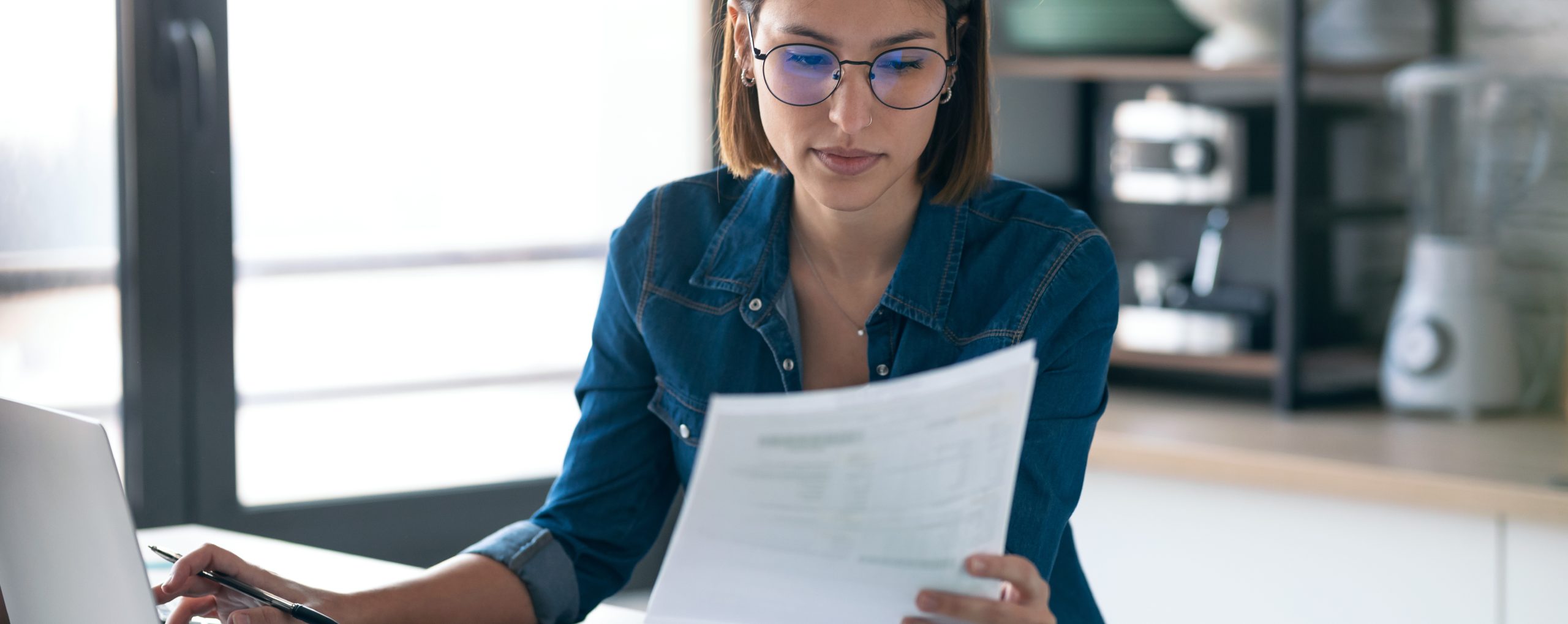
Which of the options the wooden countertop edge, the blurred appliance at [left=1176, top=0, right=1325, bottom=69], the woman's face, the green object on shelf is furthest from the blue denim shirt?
the green object on shelf

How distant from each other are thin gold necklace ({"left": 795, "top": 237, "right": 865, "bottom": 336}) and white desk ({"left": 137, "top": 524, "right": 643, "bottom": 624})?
29cm

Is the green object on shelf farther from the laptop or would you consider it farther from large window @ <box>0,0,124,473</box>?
the laptop

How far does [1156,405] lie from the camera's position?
252 centimetres

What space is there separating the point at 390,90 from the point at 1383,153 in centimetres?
168

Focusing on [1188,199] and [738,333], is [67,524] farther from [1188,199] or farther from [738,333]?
[1188,199]

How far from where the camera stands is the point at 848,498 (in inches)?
31.7

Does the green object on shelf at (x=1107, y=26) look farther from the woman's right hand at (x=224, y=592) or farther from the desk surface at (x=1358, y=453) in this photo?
the woman's right hand at (x=224, y=592)

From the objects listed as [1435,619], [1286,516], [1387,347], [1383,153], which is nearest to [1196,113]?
[1383,153]

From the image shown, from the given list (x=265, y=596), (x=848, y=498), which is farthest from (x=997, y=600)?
(x=265, y=596)

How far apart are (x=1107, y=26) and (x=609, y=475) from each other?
1.58 meters

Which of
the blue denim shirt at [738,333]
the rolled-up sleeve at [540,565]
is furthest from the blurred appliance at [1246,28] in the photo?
the rolled-up sleeve at [540,565]

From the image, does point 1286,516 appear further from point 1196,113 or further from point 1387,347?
point 1196,113

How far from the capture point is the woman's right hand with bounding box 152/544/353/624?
3.41 feet

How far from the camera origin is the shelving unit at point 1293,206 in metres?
2.29
